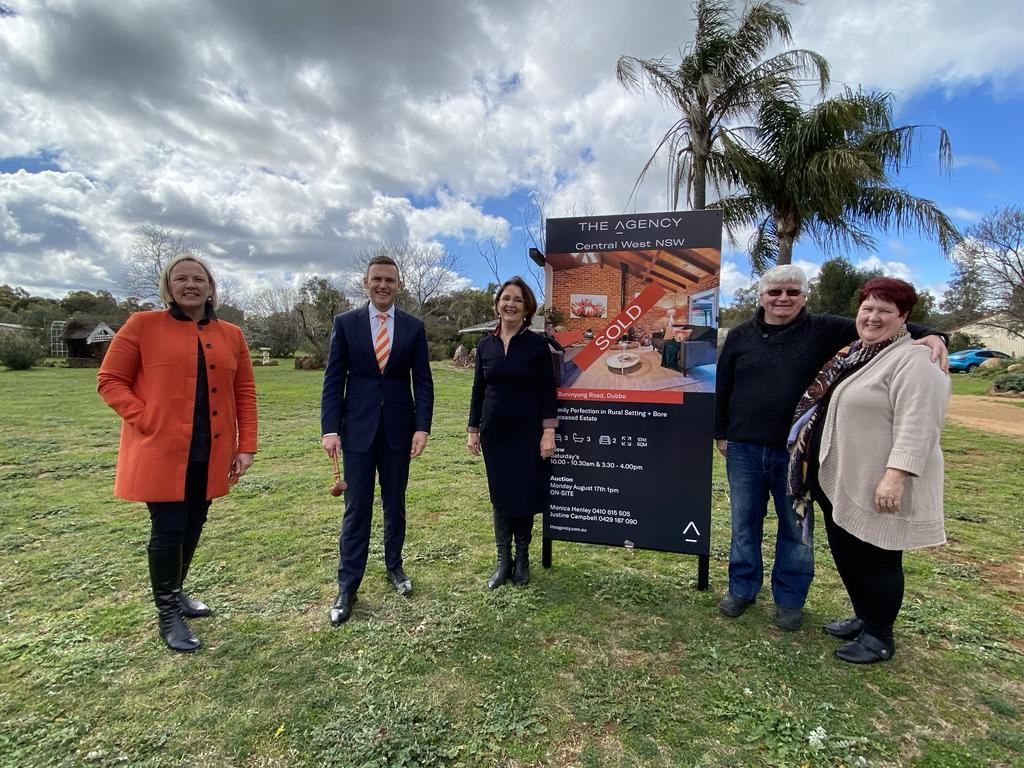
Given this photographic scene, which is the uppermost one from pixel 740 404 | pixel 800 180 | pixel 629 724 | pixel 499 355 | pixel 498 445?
pixel 800 180

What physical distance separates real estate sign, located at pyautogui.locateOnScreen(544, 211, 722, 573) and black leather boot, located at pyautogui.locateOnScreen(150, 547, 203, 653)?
2.32 metres

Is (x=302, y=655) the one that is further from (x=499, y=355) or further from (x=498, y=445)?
(x=499, y=355)

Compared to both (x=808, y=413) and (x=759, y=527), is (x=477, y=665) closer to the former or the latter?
(x=759, y=527)

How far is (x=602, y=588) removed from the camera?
3.54 metres

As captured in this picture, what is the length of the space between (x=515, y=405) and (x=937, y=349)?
7.14ft

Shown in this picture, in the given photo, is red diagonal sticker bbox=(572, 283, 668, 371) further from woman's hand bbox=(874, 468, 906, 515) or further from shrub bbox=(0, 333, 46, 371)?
shrub bbox=(0, 333, 46, 371)

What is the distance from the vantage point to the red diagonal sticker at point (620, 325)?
11.2 feet

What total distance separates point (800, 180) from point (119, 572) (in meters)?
11.7

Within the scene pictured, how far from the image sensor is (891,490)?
7.66ft

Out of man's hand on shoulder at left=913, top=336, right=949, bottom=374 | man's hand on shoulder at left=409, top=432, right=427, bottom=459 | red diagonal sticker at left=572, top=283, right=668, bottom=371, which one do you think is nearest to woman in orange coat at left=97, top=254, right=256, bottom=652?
man's hand on shoulder at left=409, top=432, right=427, bottom=459

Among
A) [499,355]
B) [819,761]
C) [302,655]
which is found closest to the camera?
[819,761]

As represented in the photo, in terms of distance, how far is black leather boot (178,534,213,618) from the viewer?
9.79ft

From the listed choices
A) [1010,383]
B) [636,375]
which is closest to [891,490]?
[636,375]

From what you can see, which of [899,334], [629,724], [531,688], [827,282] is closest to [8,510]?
[531,688]
